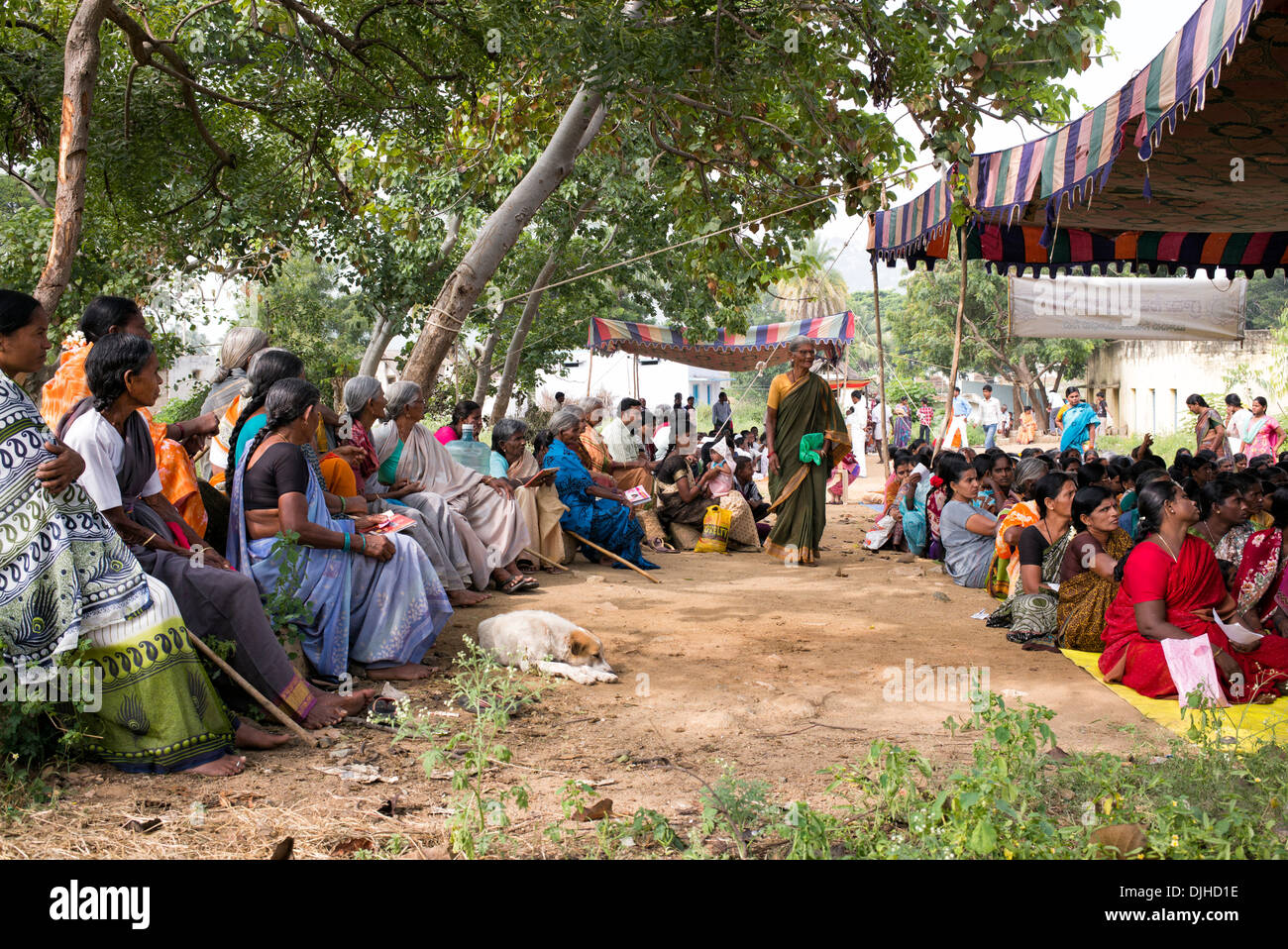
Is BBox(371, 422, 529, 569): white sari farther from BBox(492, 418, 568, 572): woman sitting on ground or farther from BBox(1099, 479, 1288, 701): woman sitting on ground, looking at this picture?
BBox(1099, 479, 1288, 701): woman sitting on ground

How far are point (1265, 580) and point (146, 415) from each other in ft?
18.4

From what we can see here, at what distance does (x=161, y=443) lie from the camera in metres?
4.59

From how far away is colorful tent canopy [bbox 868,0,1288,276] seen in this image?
14.8ft

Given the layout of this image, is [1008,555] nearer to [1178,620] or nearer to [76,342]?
[1178,620]

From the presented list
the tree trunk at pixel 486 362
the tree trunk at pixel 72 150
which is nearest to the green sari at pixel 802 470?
the tree trunk at pixel 72 150

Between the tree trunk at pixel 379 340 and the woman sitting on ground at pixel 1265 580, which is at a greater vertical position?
the tree trunk at pixel 379 340

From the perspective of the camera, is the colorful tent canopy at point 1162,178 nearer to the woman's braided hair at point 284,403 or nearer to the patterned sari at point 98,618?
the woman's braided hair at point 284,403

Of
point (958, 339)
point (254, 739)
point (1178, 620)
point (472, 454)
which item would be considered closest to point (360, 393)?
point (472, 454)

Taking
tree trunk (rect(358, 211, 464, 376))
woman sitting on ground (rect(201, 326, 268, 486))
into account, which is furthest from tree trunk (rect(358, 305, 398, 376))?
woman sitting on ground (rect(201, 326, 268, 486))

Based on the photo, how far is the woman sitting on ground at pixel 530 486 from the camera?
8.17 meters

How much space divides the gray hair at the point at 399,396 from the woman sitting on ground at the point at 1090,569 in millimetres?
4126
